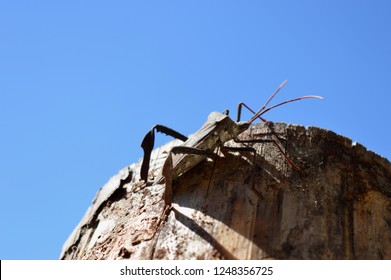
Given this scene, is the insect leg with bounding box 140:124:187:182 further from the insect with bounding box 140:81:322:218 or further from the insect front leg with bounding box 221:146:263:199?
the insect front leg with bounding box 221:146:263:199

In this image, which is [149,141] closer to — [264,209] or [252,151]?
[252,151]

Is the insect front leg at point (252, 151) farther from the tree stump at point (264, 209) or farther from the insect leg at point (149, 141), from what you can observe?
the insect leg at point (149, 141)

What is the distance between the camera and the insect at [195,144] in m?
4.05

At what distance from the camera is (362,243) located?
357 centimetres

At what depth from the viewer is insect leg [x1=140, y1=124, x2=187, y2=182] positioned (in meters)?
4.47

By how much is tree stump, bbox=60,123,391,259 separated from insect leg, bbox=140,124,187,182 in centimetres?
9

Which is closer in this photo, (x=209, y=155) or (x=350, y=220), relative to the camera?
(x=350, y=220)

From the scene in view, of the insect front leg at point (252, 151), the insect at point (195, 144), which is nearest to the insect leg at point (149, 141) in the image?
the insect at point (195, 144)

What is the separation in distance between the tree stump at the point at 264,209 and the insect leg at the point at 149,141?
95 mm
